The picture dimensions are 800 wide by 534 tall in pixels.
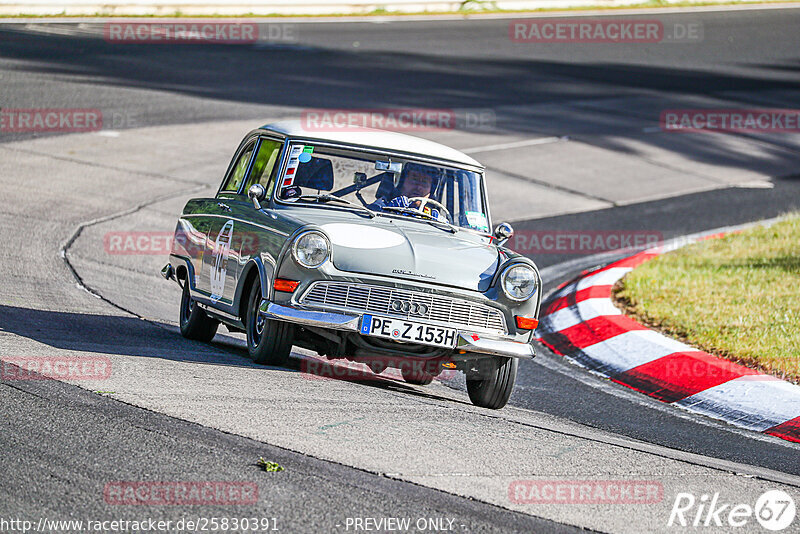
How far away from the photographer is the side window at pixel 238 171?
8.31 meters

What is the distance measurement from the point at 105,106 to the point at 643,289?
34.6ft

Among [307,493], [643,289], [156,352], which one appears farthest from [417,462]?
[643,289]

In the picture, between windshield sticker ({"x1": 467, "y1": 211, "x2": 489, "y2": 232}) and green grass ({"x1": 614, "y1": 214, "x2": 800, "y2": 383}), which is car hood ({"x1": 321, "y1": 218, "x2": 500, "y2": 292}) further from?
green grass ({"x1": 614, "y1": 214, "x2": 800, "y2": 383})

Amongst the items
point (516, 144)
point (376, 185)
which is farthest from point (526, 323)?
point (516, 144)

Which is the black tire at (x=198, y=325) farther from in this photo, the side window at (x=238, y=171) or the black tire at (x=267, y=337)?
the black tire at (x=267, y=337)

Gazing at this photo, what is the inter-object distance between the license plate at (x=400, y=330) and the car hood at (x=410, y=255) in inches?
10.6

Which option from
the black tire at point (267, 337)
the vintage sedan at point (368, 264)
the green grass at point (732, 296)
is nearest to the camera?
the vintage sedan at point (368, 264)

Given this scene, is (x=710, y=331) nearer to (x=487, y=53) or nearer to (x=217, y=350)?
(x=217, y=350)

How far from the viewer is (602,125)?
19688mm

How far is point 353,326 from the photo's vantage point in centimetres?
635

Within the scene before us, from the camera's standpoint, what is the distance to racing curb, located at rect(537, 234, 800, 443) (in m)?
6.96

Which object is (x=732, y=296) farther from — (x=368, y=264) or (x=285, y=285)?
(x=285, y=285)

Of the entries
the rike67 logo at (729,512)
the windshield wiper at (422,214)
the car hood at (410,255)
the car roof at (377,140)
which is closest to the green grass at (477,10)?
the car roof at (377,140)

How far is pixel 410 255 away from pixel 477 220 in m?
1.26
